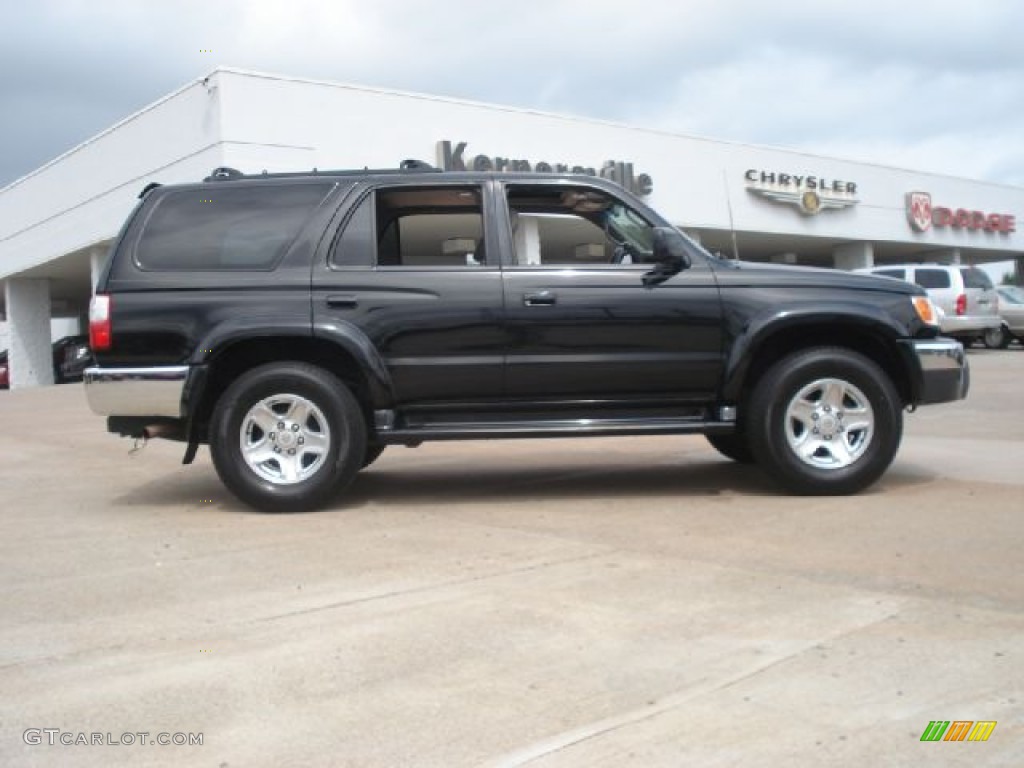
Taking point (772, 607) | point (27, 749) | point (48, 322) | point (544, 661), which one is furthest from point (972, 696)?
point (48, 322)

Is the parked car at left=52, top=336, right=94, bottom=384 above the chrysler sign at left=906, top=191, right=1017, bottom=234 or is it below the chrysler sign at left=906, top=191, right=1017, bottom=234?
below

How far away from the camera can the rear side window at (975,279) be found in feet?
66.6

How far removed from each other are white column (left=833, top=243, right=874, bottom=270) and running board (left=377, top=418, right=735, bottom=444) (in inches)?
1150

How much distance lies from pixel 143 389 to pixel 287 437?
88 cm

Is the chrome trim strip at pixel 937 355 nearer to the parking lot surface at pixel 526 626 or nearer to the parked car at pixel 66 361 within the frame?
the parking lot surface at pixel 526 626

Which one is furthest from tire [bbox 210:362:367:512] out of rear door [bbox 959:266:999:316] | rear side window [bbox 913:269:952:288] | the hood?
rear door [bbox 959:266:999:316]

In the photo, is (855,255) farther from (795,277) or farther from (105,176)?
(795,277)

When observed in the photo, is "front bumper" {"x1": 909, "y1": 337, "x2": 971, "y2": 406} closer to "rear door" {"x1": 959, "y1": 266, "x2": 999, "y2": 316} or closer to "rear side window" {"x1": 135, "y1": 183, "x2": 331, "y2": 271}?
"rear side window" {"x1": 135, "y1": 183, "x2": 331, "y2": 271}

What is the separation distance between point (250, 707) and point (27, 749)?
63 cm

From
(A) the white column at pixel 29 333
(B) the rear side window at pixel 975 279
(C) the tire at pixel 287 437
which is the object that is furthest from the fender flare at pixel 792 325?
(A) the white column at pixel 29 333

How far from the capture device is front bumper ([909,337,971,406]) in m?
6.11

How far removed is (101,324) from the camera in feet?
19.2

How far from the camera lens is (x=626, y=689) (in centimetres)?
313
